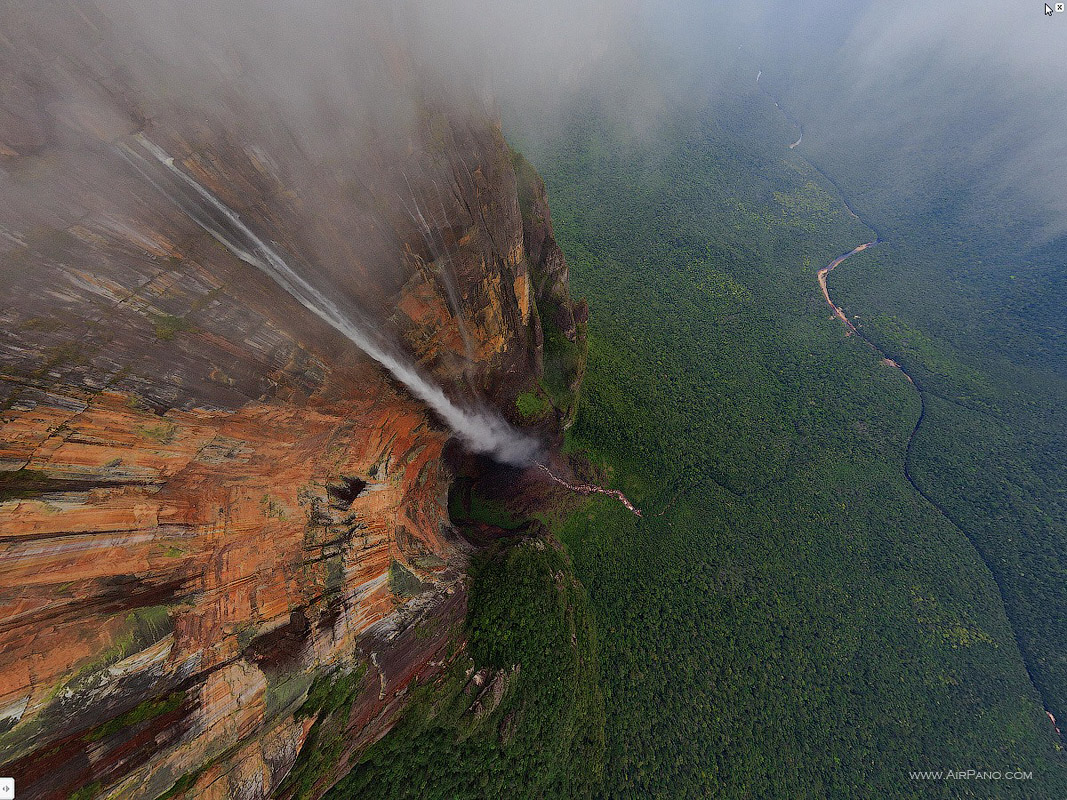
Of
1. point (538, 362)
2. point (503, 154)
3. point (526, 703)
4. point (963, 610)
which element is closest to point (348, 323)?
point (503, 154)

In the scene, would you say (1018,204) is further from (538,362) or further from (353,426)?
(353,426)
